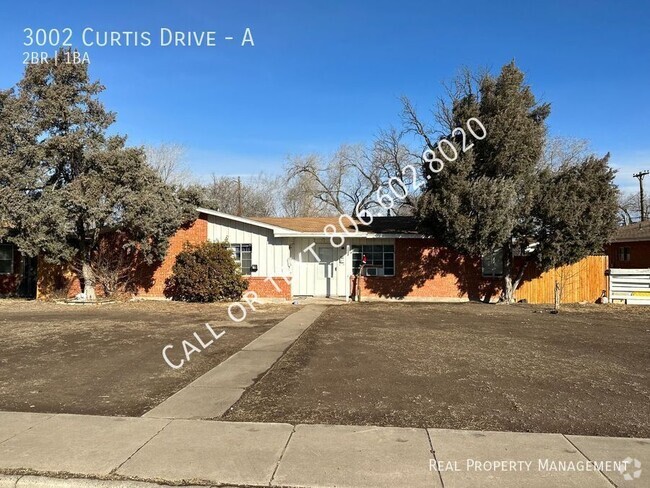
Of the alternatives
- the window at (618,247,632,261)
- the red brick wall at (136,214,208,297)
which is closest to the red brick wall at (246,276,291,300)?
the red brick wall at (136,214,208,297)

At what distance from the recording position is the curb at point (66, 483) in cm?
395

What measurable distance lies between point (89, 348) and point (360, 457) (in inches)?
276

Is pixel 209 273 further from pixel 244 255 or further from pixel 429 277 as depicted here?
pixel 429 277

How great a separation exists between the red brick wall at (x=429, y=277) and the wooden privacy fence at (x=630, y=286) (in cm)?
437

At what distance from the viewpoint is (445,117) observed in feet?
75.1

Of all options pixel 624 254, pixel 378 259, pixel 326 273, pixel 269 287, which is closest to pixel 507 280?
pixel 378 259

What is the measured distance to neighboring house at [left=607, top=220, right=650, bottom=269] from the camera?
25.0 m

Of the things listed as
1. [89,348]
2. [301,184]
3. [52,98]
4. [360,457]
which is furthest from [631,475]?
[301,184]

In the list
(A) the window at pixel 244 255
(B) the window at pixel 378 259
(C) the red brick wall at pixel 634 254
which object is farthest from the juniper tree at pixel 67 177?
(C) the red brick wall at pixel 634 254

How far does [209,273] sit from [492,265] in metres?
11.0

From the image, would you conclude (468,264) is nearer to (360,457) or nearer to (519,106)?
(519,106)

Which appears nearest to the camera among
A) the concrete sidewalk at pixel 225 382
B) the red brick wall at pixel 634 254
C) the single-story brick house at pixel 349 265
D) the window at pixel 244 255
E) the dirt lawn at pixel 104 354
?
the concrete sidewalk at pixel 225 382

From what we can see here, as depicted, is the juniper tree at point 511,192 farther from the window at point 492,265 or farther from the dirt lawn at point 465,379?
the dirt lawn at point 465,379

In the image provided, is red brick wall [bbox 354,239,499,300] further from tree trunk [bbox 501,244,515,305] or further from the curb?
the curb
